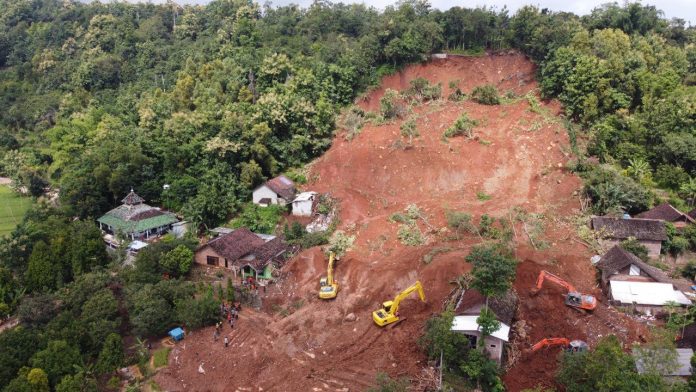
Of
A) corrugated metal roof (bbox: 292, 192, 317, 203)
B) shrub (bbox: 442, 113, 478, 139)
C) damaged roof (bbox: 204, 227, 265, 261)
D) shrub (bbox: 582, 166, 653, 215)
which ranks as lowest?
damaged roof (bbox: 204, 227, 265, 261)

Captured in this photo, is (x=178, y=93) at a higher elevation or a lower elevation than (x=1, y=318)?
higher

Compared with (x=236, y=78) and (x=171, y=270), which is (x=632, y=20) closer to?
(x=236, y=78)

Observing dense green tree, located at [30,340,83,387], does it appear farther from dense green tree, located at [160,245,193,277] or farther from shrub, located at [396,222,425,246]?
shrub, located at [396,222,425,246]

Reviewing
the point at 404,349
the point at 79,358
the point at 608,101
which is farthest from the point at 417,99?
the point at 79,358

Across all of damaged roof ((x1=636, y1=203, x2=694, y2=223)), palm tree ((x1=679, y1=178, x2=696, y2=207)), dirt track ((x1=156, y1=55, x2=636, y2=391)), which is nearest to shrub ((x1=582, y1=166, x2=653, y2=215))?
damaged roof ((x1=636, y1=203, x2=694, y2=223))

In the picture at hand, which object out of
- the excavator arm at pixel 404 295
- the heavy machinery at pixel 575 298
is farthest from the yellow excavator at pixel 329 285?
the heavy machinery at pixel 575 298

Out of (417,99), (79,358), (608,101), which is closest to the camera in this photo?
(79,358)

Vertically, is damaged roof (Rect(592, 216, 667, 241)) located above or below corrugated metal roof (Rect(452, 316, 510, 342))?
above
